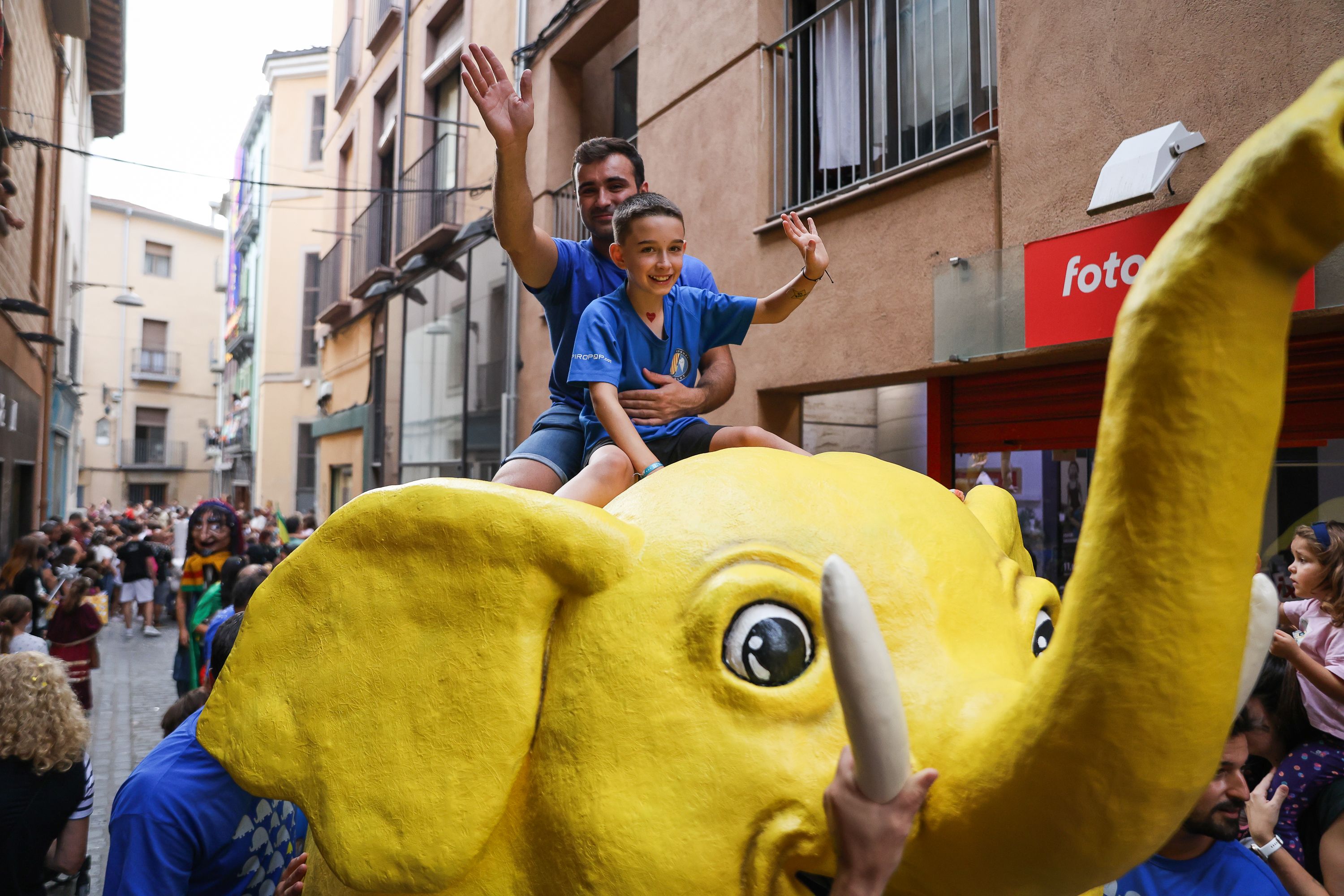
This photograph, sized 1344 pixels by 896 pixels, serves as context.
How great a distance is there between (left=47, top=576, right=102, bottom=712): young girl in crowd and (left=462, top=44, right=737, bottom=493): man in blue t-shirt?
586 cm

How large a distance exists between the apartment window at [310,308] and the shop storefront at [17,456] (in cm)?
980

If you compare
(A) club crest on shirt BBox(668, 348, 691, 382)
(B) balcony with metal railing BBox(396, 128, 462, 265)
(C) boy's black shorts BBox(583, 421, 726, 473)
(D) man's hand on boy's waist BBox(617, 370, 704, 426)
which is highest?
(B) balcony with metal railing BBox(396, 128, 462, 265)

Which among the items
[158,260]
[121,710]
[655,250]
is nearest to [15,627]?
[121,710]

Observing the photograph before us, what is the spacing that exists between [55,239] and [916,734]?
19.0 metres

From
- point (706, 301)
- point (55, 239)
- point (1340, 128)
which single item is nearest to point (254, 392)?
point (55, 239)

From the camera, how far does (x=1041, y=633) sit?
152cm

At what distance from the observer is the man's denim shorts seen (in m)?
2.28

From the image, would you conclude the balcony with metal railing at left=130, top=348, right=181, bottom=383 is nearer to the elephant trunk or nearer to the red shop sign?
the red shop sign

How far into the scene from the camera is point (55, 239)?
16.1 m

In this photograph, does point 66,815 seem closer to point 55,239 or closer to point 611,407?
point 611,407

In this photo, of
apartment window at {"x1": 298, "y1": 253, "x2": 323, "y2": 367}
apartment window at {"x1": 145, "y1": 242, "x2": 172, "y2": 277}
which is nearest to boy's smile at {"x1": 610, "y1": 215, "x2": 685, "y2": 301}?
apartment window at {"x1": 298, "y1": 253, "x2": 323, "y2": 367}

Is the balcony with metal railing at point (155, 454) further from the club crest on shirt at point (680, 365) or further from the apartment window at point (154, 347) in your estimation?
the club crest on shirt at point (680, 365)

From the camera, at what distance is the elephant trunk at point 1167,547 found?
0.82 meters

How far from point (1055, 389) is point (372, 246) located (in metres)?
15.2
